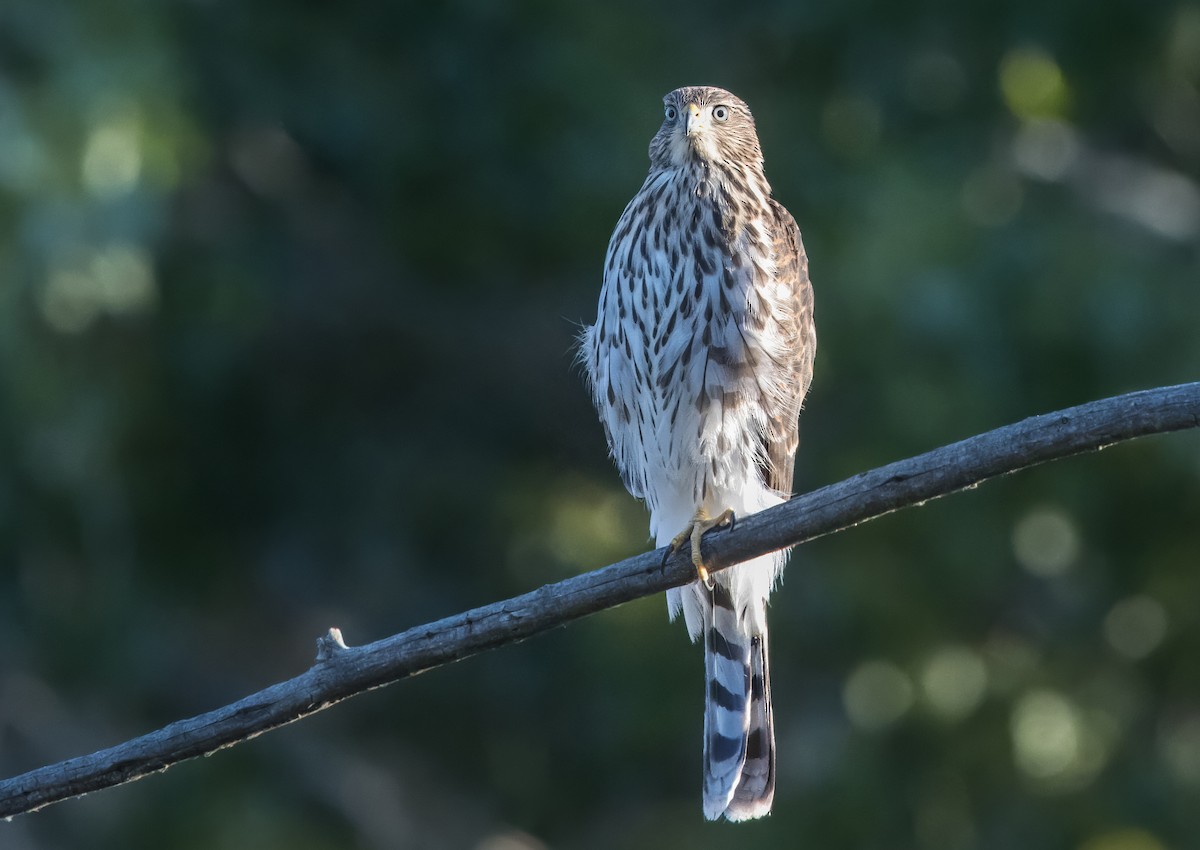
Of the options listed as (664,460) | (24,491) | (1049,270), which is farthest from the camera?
(24,491)

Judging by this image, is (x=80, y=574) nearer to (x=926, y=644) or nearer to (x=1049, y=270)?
(x=926, y=644)

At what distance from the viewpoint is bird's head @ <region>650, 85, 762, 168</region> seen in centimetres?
425

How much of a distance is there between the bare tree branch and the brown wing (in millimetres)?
1095

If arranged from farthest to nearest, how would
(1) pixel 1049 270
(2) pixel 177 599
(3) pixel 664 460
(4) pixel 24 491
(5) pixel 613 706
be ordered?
(2) pixel 177 599 → (5) pixel 613 706 → (4) pixel 24 491 → (1) pixel 1049 270 → (3) pixel 664 460

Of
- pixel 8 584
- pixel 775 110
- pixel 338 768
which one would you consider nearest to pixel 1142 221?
pixel 775 110

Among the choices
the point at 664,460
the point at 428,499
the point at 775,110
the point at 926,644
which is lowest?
the point at 664,460

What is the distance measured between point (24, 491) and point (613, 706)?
96.5 inches

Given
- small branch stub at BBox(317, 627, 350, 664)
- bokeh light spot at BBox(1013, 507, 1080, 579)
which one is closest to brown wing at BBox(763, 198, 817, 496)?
small branch stub at BBox(317, 627, 350, 664)

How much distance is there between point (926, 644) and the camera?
21.8 feet

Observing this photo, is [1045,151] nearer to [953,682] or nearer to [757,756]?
[953,682]

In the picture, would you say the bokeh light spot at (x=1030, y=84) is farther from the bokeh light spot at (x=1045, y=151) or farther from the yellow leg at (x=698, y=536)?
the yellow leg at (x=698, y=536)

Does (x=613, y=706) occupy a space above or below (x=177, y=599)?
below

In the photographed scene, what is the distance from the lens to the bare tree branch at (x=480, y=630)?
2.90m

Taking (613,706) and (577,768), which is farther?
(577,768)
